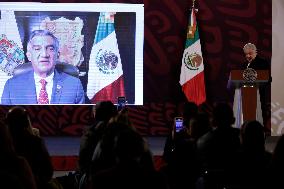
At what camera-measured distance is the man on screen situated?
31.0 ft

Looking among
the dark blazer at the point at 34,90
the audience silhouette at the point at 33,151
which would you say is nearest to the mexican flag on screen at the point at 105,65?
the dark blazer at the point at 34,90

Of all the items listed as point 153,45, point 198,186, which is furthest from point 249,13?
point 198,186

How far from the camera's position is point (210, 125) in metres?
4.31

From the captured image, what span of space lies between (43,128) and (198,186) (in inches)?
255

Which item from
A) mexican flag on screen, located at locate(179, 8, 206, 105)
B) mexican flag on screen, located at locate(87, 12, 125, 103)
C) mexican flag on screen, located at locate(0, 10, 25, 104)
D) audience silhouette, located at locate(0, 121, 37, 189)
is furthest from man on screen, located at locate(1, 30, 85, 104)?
audience silhouette, located at locate(0, 121, 37, 189)

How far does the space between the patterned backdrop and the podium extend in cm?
268

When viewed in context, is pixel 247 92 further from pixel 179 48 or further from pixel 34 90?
pixel 34 90

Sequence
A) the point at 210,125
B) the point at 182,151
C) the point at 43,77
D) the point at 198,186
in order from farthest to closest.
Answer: the point at 43,77 < the point at 210,125 < the point at 182,151 < the point at 198,186

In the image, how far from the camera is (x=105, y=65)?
957cm

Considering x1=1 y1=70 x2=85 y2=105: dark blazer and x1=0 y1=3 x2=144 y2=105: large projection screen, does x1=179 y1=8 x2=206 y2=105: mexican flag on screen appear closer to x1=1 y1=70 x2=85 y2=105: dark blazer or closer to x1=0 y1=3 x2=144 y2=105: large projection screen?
x1=0 y1=3 x2=144 y2=105: large projection screen

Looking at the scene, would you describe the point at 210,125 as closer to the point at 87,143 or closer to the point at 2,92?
the point at 87,143

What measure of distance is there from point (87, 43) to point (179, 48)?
157 centimetres

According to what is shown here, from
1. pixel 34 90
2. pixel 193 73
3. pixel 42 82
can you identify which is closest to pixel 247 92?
pixel 193 73

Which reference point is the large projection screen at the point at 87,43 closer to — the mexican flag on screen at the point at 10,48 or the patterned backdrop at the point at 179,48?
the mexican flag on screen at the point at 10,48
